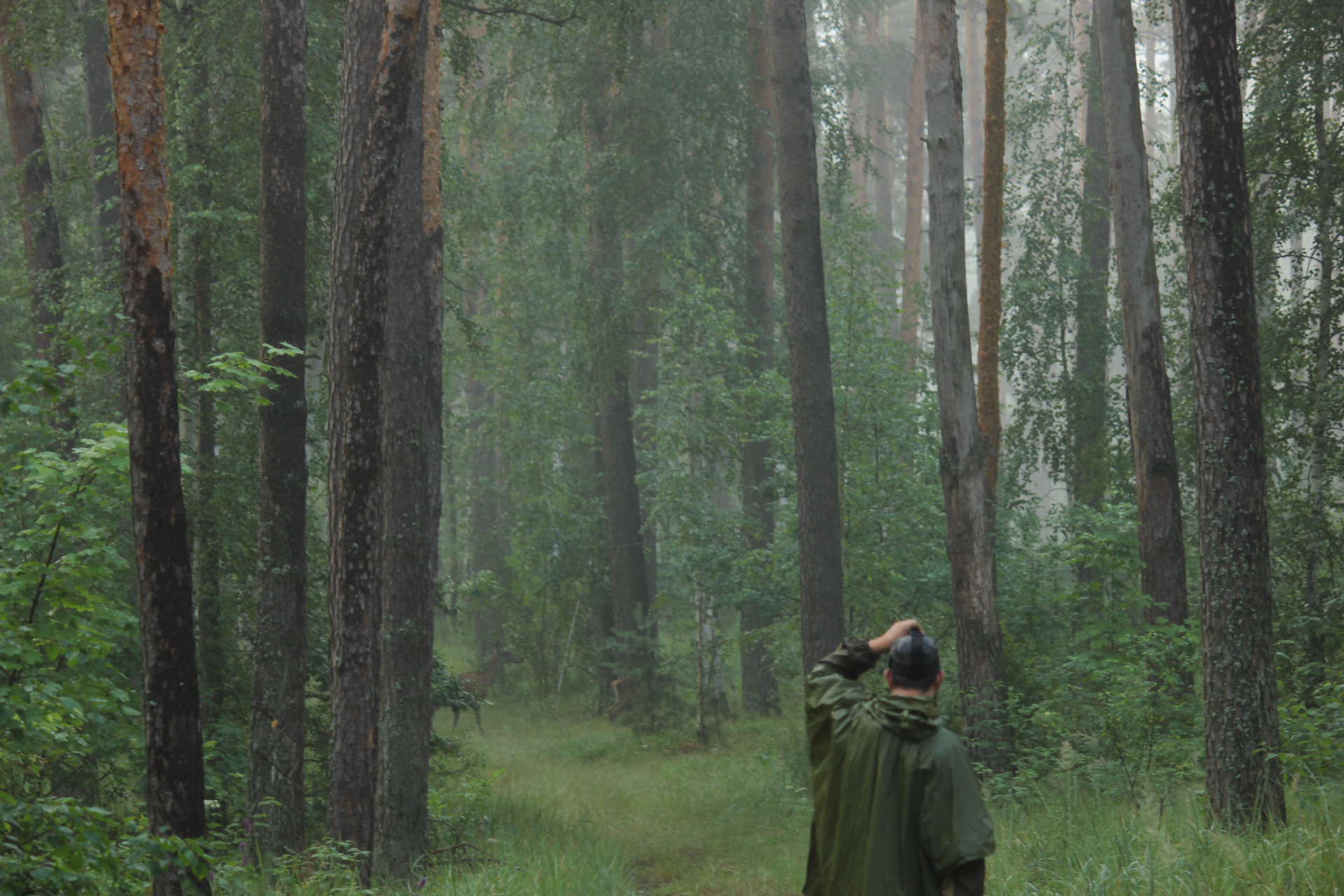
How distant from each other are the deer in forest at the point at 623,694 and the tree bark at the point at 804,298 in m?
7.41

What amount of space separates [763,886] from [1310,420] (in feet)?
25.6

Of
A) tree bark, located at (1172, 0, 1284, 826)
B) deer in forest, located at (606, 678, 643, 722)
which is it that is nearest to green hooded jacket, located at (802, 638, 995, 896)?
tree bark, located at (1172, 0, 1284, 826)

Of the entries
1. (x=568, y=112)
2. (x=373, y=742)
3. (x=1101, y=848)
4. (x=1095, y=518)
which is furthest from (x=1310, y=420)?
(x=568, y=112)

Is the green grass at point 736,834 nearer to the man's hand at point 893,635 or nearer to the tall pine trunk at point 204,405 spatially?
the man's hand at point 893,635

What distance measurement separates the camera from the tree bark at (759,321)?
58.0ft

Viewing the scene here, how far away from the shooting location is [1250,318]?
6523mm

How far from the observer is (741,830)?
11273 millimetres

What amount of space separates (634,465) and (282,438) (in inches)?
449

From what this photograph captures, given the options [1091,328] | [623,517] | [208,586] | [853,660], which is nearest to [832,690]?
[853,660]

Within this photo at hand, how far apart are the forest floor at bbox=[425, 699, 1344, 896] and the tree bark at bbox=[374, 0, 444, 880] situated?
26.9 inches

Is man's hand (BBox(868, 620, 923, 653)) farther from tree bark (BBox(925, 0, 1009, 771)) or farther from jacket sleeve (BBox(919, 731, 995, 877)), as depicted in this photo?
tree bark (BBox(925, 0, 1009, 771))

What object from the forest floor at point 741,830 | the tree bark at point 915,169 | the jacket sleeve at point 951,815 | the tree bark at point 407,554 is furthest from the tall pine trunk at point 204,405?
the tree bark at point 915,169

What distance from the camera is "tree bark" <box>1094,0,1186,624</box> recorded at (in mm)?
11852

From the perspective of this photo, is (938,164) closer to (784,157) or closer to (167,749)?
(784,157)
